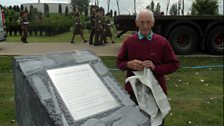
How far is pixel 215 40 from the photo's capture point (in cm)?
1363

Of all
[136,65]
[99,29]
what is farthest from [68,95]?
[99,29]

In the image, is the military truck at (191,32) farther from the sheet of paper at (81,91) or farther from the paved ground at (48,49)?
the sheet of paper at (81,91)

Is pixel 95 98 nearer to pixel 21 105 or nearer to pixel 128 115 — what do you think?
pixel 128 115

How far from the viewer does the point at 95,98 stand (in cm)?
305

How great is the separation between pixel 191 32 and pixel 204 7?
11.5m

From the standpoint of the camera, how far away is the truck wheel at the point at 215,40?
44.4 feet

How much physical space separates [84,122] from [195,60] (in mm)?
9976

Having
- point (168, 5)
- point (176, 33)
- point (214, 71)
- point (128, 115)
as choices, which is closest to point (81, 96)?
point (128, 115)

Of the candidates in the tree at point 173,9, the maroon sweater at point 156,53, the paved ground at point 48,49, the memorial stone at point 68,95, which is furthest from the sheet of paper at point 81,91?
the tree at point 173,9

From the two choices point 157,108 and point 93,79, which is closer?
point 93,79

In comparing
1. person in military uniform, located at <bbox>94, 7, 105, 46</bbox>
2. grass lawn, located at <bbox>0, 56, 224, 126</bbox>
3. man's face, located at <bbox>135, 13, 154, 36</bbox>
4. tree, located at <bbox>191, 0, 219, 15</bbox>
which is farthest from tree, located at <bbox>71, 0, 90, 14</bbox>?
man's face, located at <bbox>135, 13, 154, 36</bbox>

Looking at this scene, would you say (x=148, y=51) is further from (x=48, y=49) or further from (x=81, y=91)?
(x=48, y=49)

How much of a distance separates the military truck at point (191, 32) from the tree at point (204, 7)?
33.1ft

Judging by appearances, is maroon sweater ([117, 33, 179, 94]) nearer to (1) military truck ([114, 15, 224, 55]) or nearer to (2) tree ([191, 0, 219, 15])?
(1) military truck ([114, 15, 224, 55])
